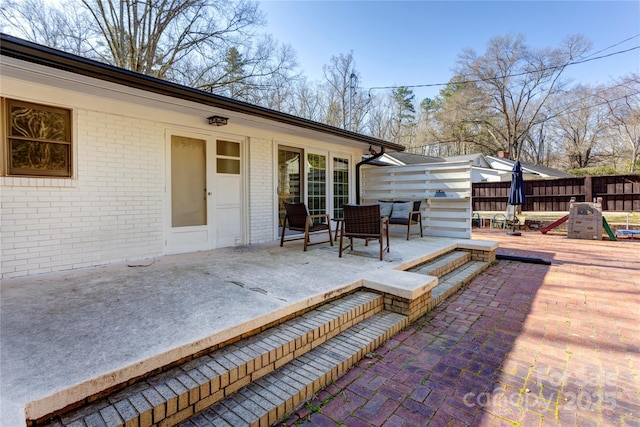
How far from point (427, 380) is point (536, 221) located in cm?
1043

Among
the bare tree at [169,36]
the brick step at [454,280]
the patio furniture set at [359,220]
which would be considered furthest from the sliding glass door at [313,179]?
the bare tree at [169,36]

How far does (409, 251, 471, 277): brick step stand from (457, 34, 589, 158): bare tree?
1978cm

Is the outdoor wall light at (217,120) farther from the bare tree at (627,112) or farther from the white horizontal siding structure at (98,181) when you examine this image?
the bare tree at (627,112)

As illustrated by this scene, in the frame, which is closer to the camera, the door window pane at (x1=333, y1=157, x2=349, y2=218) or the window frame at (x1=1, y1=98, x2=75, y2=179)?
the window frame at (x1=1, y1=98, x2=75, y2=179)

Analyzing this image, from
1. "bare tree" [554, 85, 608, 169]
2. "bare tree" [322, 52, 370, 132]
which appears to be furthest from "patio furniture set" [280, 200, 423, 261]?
"bare tree" [554, 85, 608, 169]

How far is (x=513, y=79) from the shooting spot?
69.6 ft

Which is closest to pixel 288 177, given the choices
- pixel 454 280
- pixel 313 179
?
pixel 313 179

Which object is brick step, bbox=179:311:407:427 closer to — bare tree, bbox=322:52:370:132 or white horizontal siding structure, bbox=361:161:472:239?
white horizontal siding structure, bbox=361:161:472:239

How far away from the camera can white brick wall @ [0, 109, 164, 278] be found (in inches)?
133

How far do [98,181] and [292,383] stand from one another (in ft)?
11.8

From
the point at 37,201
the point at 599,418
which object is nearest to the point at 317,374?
the point at 599,418

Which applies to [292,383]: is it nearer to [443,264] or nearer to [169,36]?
[443,264]

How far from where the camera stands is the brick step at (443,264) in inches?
166

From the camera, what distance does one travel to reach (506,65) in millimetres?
20828
